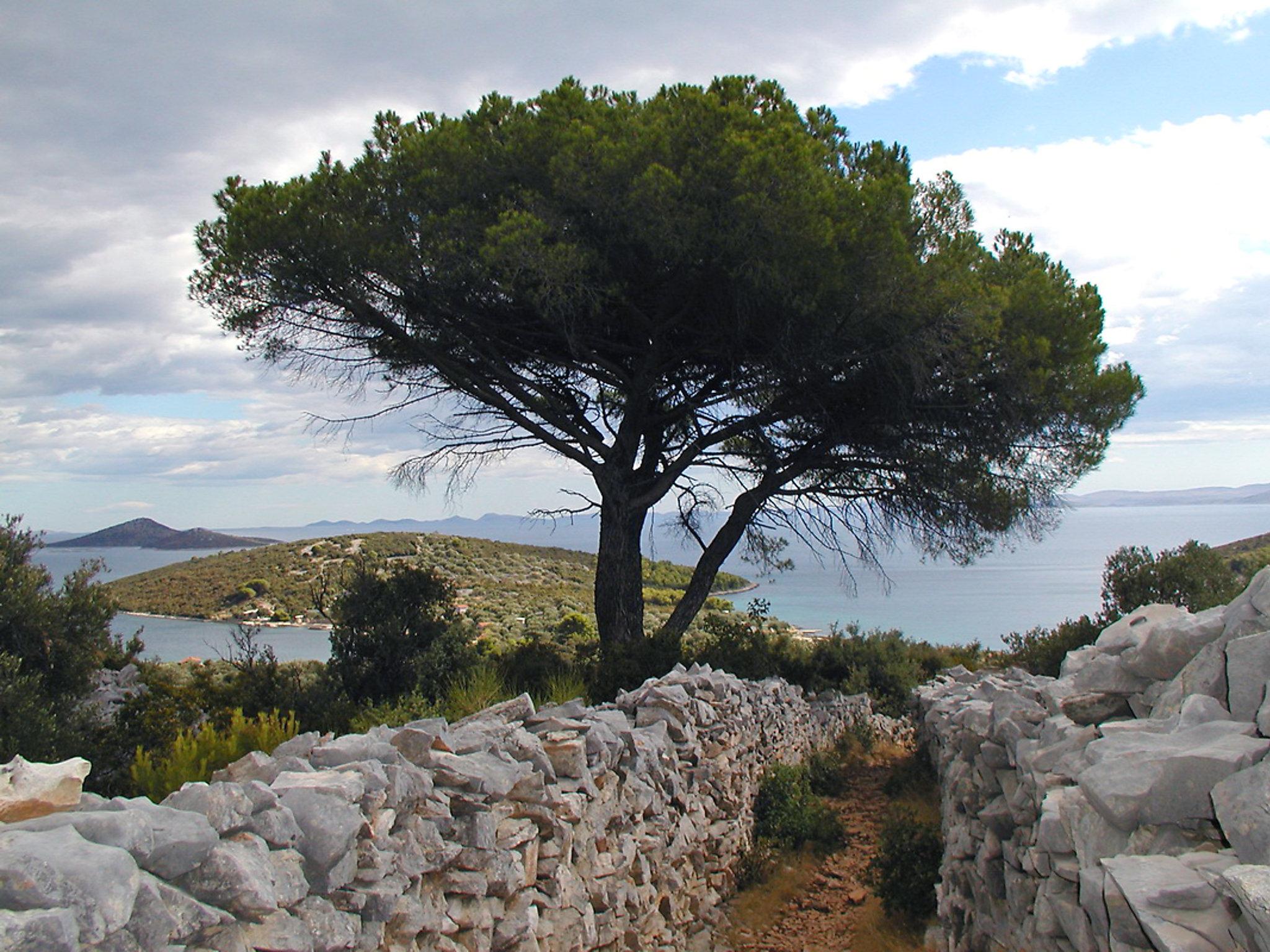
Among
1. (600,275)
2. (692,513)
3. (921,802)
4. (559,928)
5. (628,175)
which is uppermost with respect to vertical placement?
(628,175)

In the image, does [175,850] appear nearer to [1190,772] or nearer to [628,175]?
[1190,772]

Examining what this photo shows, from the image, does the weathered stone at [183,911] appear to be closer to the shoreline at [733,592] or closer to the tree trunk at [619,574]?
the tree trunk at [619,574]

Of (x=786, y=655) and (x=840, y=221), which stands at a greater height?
(x=840, y=221)

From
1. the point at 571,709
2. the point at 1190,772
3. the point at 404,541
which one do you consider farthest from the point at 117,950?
the point at 404,541

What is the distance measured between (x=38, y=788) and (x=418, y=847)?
1.30 m

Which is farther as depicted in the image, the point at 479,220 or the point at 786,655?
the point at 786,655

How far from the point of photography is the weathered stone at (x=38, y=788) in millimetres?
2488

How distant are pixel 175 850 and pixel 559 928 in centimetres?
241

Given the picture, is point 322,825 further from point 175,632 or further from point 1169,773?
point 175,632

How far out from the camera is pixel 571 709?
5.87m

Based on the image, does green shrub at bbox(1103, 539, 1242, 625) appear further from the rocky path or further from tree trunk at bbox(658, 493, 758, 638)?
the rocky path

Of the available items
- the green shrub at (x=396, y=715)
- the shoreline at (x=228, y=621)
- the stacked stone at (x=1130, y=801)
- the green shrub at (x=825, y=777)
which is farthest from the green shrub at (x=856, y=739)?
the shoreline at (x=228, y=621)

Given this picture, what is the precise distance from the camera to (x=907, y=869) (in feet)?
22.0

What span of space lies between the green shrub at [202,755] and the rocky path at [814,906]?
131 inches
